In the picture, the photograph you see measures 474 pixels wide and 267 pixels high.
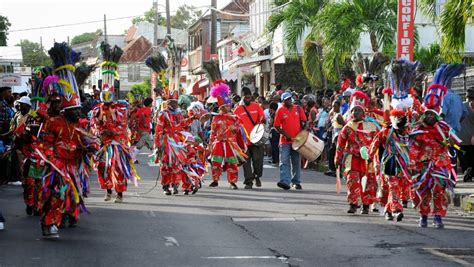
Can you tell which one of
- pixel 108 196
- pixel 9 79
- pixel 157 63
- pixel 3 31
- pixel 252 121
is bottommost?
pixel 108 196

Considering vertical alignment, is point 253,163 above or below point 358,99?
below

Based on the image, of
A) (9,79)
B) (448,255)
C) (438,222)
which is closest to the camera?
(448,255)

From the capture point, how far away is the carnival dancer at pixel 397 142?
13.3m

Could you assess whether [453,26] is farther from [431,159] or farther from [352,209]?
[431,159]

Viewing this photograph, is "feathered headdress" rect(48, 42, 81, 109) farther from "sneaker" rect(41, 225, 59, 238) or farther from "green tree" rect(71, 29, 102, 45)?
"green tree" rect(71, 29, 102, 45)

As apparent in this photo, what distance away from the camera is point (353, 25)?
1152 inches

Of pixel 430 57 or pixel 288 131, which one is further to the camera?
pixel 430 57

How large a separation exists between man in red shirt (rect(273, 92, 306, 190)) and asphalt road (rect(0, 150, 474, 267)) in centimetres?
182

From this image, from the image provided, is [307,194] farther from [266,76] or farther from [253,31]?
[253,31]

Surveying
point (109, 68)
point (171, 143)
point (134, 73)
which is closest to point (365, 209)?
point (171, 143)

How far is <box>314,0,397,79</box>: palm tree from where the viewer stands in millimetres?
29141

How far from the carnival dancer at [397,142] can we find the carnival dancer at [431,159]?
35 centimetres

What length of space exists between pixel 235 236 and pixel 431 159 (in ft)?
9.38

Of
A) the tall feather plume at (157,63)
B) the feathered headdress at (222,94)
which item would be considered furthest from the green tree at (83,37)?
the feathered headdress at (222,94)
